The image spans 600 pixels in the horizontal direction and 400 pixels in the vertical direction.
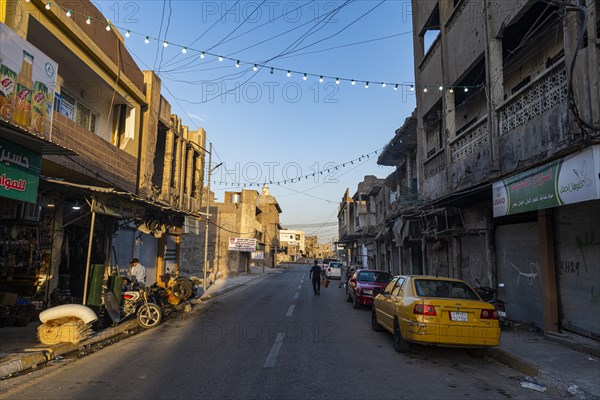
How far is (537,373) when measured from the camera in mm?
6828

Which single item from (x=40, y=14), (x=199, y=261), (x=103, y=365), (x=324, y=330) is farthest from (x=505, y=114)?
(x=199, y=261)

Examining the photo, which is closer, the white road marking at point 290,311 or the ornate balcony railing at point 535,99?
the ornate balcony railing at point 535,99

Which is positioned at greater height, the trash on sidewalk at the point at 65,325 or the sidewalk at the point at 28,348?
the trash on sidewalk at the point at 65,325

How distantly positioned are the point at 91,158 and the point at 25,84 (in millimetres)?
4707

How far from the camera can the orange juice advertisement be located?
25.6 feet

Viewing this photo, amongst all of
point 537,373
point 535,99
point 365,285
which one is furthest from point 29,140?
point 365,285

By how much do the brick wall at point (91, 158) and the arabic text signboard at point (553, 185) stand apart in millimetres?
10018

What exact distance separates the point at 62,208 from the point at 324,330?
8423 millimetres

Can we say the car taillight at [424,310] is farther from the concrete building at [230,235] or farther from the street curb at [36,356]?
the concrete building at [230,235]

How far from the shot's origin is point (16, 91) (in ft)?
26.7

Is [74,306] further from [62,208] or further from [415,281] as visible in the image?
[415,281]

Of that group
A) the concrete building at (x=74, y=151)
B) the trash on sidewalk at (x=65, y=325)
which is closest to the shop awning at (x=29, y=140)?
the concrete building at (x=74, y=151)

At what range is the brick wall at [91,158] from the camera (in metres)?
11.2

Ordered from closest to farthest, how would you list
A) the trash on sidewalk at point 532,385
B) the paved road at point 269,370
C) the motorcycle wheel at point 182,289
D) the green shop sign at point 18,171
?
the paved road at point 269,370 < the trash on sidewalk at point 532,385 < the green shop sign at point 18,171 < the motorcycle wheel at point 182,289
